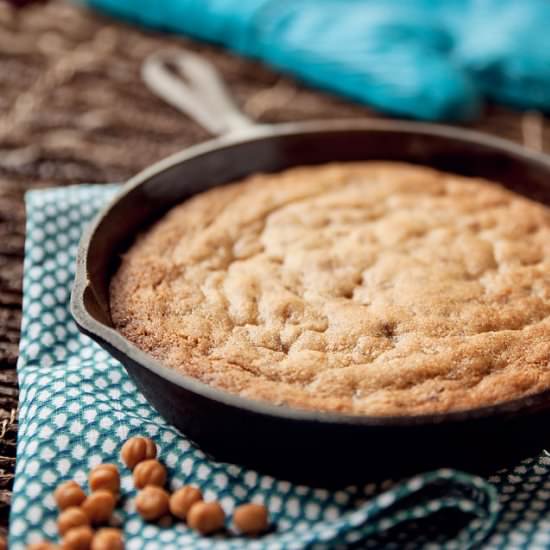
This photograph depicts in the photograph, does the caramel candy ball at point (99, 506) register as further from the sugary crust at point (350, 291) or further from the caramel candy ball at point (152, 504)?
the sugary crust at point (350, 291)

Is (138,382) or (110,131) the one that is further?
(110,131)

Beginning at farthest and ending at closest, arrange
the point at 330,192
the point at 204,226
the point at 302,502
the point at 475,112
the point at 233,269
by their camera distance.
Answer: the point at 475,112 → the point at 330,192 → the point at 204,226 → the point at 233,269 → the point at 302,502

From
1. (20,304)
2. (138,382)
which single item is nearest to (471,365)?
(138,382)

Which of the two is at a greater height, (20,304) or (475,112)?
(475,112)

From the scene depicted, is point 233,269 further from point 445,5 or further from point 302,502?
point 445,5

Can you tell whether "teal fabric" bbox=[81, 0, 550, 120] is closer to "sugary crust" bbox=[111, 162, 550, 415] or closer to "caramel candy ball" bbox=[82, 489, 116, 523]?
"sugary crust" bbox=[111, 162, 550, 415]

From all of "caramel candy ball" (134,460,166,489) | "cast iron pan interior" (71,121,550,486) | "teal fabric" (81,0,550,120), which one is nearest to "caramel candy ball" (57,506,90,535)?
"caramel candy ball" (134,460,166,489)
